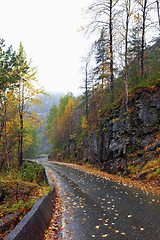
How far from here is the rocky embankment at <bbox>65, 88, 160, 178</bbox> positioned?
397 inches

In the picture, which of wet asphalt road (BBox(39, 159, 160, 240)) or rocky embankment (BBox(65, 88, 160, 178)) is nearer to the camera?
wet asphalt road (BBox(39, 159, 160, 240))

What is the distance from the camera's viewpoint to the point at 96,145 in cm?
1769

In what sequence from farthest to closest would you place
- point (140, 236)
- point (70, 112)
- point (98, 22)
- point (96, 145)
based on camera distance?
point (70, 112) < point (96, 145) < point (98, 22) < point (140, 236)

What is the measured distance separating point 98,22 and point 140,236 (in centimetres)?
1794

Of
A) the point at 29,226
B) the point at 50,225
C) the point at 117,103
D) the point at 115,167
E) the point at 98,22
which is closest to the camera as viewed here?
the point at 29,226

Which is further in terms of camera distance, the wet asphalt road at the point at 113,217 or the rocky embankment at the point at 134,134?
the rocky embankment at the point at 134,134

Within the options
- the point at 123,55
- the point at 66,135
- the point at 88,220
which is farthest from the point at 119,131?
the point at 66,135

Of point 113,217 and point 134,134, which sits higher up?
point 134,134

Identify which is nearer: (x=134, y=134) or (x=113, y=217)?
(x=113, y=217)

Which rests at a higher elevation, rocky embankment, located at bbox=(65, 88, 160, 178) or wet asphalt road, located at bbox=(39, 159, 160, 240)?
→ rocky embankment, located at bbox=(65, 88, 160, 178)

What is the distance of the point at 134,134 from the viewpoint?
37.5ft

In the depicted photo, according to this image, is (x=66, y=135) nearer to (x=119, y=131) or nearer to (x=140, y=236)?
(x=119, y=131)

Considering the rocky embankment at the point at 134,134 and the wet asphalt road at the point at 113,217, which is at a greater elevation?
the rocky embankment at the point at 134,134

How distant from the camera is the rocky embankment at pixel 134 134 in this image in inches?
397
